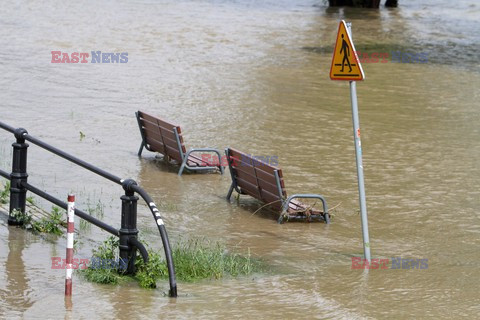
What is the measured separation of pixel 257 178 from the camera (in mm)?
11875

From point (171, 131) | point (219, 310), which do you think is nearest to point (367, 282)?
point (219, 310)

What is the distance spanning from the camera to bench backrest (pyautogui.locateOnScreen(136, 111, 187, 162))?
13.8 m

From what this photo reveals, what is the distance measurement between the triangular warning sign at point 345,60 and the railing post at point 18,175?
3296mm

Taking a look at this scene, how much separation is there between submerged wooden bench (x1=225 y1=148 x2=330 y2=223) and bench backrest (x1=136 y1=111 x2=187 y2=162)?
1.65 meters

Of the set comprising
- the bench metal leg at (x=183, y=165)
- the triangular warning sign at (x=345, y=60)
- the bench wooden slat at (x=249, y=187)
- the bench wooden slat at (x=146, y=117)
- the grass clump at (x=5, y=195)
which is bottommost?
the bench metal leg at (x=183, y=165)

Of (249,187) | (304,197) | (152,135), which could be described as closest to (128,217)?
(304,197)

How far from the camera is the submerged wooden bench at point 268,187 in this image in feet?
37.2

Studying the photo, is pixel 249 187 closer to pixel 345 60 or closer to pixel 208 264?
pixel 345 60

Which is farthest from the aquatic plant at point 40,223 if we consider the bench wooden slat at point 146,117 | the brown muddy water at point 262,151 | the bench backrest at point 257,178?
the bench wooden slat at point 146,117

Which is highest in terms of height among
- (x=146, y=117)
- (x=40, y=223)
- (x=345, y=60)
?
(x=345, y=60)

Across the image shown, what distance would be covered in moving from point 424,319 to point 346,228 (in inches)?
139

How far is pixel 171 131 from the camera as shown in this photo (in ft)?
45.5

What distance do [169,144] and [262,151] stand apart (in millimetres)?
A: 1995

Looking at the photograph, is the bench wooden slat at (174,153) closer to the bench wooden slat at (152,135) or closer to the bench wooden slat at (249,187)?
the bench wooden slat at (152,135)
